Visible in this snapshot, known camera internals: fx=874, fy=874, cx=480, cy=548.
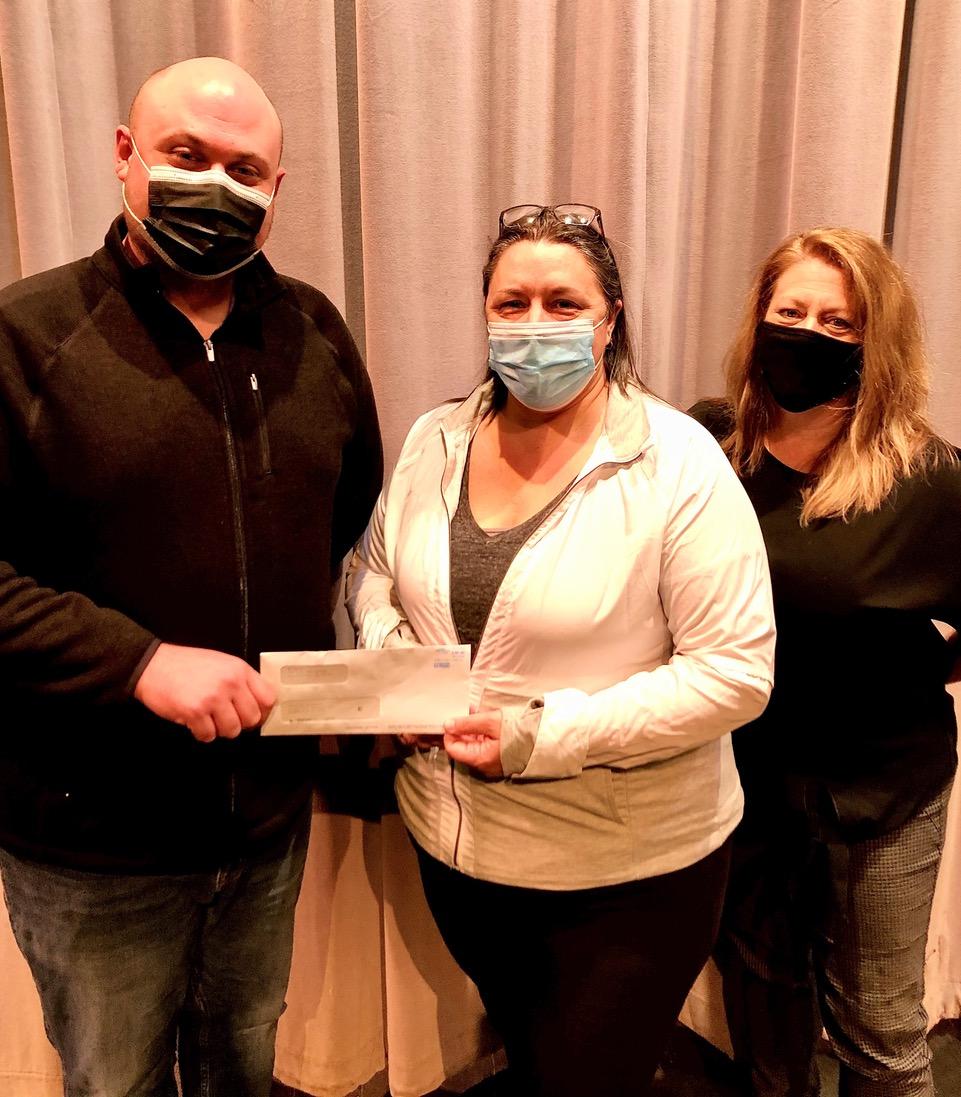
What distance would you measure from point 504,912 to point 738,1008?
81cm

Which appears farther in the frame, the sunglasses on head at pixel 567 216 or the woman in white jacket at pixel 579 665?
the sunglasses on head at pixel 567 216

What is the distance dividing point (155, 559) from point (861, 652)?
110cm

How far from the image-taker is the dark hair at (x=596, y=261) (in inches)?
48.9

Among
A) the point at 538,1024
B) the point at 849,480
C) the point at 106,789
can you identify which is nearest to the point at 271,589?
the point at 106,789

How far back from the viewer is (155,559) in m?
1.12

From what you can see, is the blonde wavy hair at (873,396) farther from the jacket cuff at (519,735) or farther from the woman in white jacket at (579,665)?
the jacket cuff at (519,735)

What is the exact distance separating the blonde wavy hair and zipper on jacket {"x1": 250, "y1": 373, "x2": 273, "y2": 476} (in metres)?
0.85

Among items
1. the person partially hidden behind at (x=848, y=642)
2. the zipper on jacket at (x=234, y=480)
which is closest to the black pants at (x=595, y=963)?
the person partially hidden behind at (x=848, y=642)

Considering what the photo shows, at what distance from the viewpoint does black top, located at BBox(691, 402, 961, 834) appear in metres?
1.39

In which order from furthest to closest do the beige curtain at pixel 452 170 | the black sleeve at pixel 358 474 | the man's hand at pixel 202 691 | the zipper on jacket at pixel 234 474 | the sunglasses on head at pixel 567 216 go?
the beige curtain at pixel 452 170, the black sleeve at pixel 358 474, the sunglasses on head at pixel 567 216, the zipper on jacket at pixel 234 474, the man's hand at pixel 202 691

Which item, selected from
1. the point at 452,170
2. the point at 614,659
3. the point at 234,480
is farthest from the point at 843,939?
the point at 452,170

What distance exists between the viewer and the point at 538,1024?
127 cm

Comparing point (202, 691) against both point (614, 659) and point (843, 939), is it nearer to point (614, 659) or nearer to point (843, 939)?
point (614, 659)

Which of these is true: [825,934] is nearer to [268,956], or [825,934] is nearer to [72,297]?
[268,956]
